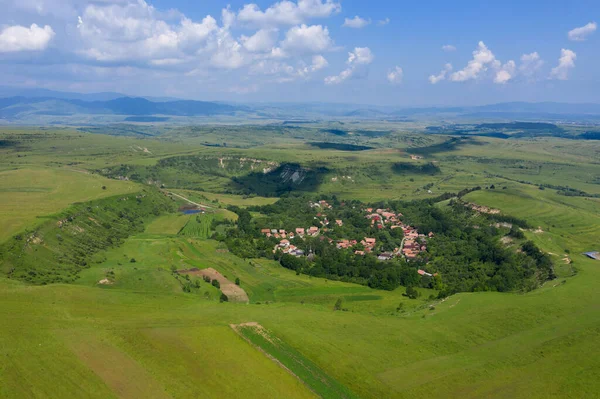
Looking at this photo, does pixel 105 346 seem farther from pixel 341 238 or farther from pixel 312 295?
pixel 341 238

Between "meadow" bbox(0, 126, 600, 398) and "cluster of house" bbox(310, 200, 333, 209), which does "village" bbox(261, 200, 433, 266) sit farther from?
"meadow" bbox(0, 126, 600, 398)

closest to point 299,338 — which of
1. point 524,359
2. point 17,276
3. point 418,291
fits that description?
point 524,359

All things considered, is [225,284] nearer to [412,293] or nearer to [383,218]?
[412,293]

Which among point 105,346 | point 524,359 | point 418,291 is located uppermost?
point 105,346

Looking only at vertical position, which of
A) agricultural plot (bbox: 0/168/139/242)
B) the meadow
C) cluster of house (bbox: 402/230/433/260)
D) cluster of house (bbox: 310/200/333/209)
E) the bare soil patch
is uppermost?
agricultural plot (bbox: 0/168/139/242)

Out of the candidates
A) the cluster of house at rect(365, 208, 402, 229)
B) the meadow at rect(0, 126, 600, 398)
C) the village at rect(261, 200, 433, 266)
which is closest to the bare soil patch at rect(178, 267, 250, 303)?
the meadow at rect(0, 126, 600, 398)

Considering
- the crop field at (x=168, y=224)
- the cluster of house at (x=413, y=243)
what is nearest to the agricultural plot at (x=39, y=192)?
the crop field at (x=168, y=224)
